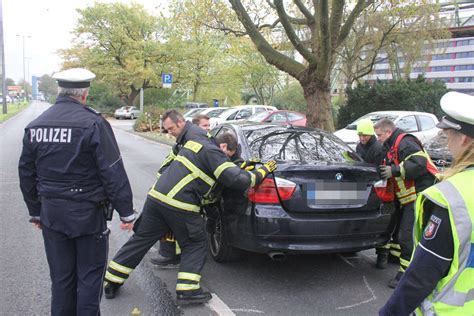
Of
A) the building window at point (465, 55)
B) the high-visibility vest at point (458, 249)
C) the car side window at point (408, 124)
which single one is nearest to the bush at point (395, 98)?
the car side window at point (408, 124)

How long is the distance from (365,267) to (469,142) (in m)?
3.27

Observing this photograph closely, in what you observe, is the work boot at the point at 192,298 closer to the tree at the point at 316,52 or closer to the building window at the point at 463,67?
the tree at the point at 316,52

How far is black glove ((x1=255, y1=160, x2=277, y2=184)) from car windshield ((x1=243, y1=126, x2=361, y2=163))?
33 centimetres

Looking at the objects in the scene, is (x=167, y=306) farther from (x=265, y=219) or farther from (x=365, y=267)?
(x=365, y=267)

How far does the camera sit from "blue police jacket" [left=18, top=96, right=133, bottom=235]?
2691 mm

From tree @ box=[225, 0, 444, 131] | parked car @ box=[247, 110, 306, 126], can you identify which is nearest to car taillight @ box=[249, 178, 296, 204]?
tree @ box=[225, 0, 444, 131]

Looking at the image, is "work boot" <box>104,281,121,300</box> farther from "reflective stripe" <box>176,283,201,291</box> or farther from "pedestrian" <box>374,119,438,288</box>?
"pedestrian" <box>374,119,438,288</box>

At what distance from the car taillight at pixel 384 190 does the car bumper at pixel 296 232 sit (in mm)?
360

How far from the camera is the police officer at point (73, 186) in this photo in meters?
2.70

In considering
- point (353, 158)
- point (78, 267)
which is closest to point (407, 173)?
point (353, 158)

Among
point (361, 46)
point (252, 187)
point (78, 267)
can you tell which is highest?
point (361, 46)

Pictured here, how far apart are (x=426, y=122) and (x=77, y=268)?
1221 centimetres

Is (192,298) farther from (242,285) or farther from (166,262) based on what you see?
(166,262)

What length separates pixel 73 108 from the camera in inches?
Answer: 109
